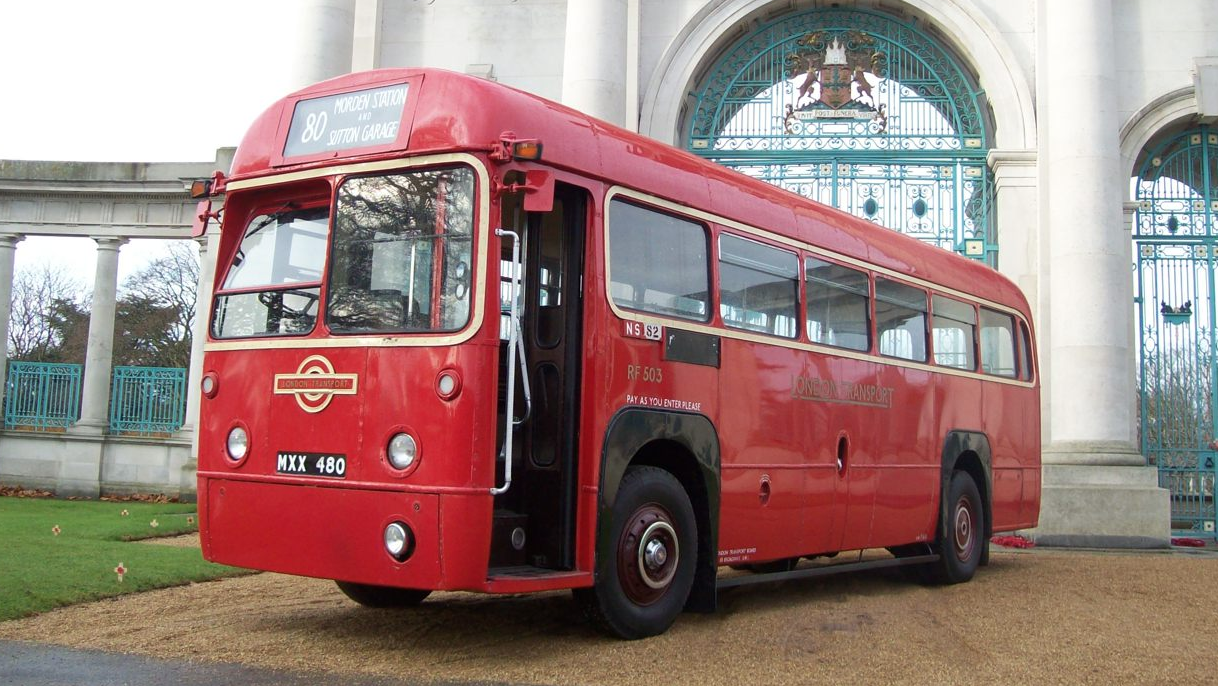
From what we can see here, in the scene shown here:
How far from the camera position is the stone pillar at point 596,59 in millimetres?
17031

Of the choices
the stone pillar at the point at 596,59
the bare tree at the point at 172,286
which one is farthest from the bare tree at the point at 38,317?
the stone pillar at the point at 596,59

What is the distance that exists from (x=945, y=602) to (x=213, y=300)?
247 inches

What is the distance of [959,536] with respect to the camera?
1180 cm

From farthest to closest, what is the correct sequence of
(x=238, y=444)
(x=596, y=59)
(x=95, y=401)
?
(x=95, y=401) → (x=596, y=59) → (x=238, y=444)

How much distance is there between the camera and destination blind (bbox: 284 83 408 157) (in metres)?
6.94

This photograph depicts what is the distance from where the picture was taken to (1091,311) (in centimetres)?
1595

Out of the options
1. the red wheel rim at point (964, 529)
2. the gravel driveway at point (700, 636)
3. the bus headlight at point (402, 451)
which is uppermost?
the bus headlight at point (402, 451)

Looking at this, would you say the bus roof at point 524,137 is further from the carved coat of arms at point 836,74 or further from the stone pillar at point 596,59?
the carved coat of arms at point 836,74

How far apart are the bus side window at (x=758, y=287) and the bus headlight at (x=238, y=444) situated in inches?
125

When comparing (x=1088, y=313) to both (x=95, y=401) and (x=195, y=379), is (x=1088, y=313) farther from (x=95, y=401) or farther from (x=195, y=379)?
(x=95, y=401)

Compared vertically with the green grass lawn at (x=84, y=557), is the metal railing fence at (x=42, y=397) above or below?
above

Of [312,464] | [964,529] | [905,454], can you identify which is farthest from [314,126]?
[964,529]

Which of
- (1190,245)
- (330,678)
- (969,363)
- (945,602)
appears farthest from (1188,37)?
(330,678)

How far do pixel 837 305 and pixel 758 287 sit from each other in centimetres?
125
